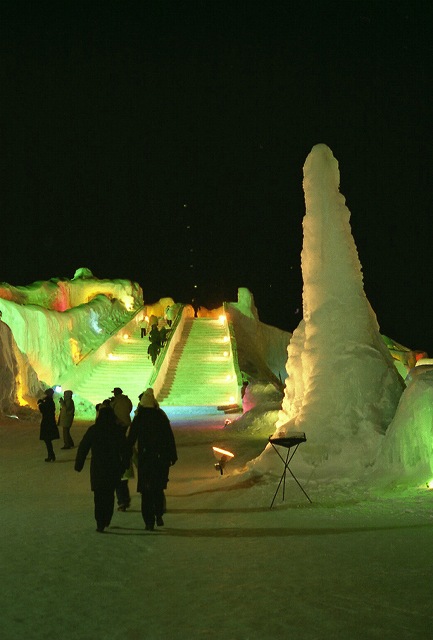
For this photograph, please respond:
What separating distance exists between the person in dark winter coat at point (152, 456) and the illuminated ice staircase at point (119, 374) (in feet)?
65.6

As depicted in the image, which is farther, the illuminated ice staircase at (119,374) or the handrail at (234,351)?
the illuminated ice staircase at (119,374)

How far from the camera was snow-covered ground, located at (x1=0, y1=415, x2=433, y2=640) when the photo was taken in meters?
4.70

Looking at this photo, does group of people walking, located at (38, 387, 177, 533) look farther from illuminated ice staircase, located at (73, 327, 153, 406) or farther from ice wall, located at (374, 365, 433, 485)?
illuminated ice staircase, located at (73, 327, 153, 406)

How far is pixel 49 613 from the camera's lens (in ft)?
16.8

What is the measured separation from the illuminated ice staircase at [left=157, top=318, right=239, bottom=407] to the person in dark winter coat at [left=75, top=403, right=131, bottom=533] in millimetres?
18217

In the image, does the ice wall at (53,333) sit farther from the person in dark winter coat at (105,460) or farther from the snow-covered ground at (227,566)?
the person in dark winter coat at (105,460)

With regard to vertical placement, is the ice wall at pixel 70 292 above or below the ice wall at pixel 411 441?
above

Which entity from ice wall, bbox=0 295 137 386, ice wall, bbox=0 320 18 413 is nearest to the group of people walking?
ice wall, bbox=0 320 18 413

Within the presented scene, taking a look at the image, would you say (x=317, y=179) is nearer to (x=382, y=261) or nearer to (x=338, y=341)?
(x=338, y=341)

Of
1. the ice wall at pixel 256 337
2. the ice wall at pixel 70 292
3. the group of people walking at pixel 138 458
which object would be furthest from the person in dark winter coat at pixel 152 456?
the ice wall at pixel 256 337

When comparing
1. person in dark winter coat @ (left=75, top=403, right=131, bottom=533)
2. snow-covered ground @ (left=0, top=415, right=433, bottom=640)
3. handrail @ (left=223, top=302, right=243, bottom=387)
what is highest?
handrail @ (left=223, top=302, right=243, bottom=387)

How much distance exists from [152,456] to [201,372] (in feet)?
74.9

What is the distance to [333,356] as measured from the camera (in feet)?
38.4

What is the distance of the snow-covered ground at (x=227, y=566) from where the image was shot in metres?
4.70
